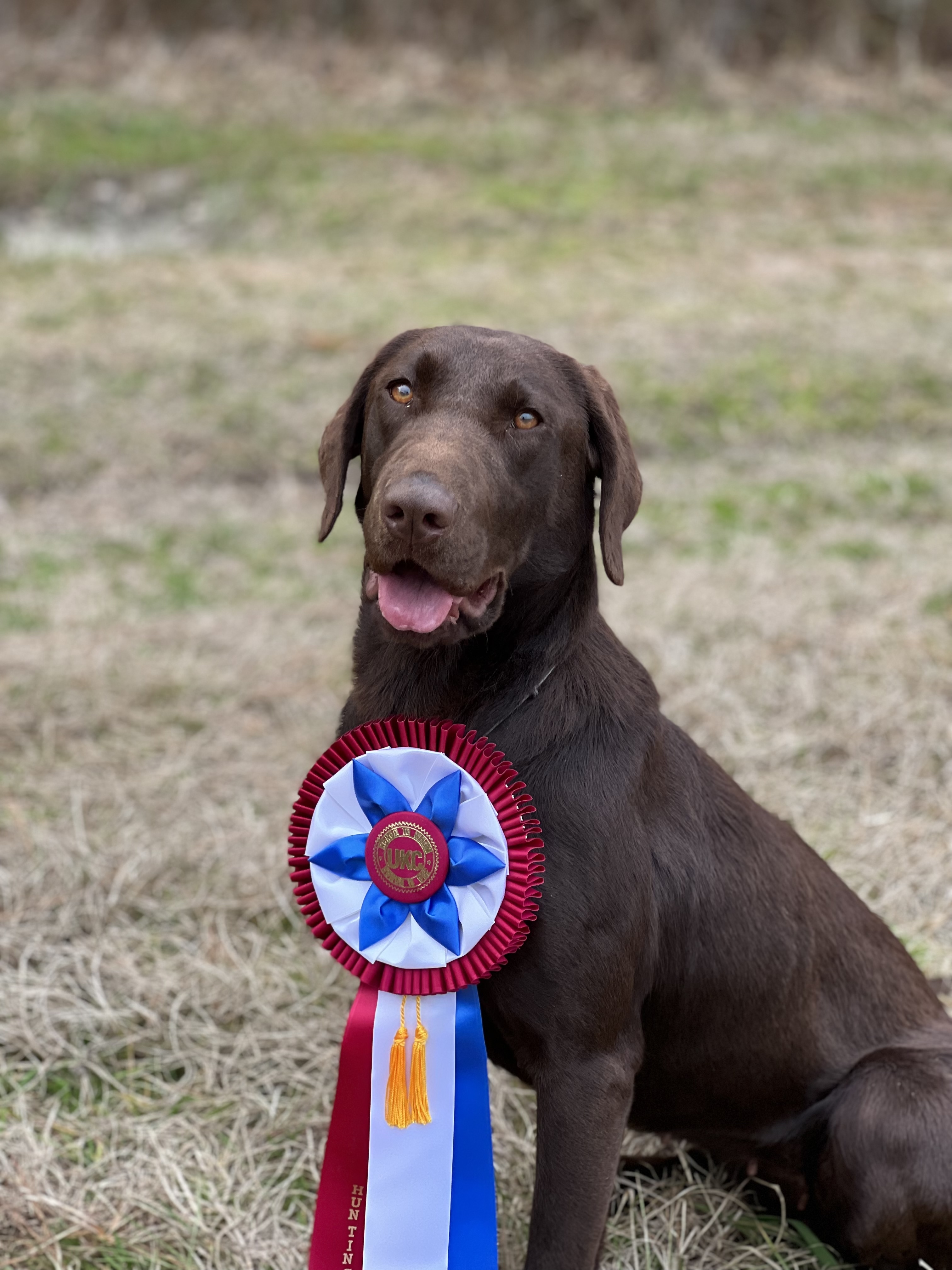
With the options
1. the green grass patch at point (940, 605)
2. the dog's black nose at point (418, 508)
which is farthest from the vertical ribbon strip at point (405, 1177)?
the green grass patch at point (940, 605)

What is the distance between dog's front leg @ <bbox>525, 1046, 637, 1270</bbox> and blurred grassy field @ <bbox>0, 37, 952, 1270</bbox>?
0.51 m

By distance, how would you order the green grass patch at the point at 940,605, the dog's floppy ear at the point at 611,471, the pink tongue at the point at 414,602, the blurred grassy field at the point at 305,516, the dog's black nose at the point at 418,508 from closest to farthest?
the dog's black nose at the point at 418,508 < the pink tongue at the point at 414,602 < the dog's floppy ear at the point at 611,471 < the blurred grassy field at the point at 305,516 < the green grass patch at the point at 940,605

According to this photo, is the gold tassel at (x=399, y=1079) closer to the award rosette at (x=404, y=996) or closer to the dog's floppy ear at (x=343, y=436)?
the award rosette at (x=404, y=996)

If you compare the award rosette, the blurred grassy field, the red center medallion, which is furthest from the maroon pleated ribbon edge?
the blurred grassy field

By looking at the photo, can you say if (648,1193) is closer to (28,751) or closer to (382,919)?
(382,919)

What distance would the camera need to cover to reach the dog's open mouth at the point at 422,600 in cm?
223

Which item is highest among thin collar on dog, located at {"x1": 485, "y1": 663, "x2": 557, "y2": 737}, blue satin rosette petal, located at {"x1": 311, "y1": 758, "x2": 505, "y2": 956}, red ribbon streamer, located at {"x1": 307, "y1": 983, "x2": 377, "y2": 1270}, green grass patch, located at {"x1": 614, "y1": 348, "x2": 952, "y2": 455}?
thin collar on dog, located at {"x1": 485, "y1": 663, "x2": 557, "y2": 737}

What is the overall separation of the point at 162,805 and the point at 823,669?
260cm

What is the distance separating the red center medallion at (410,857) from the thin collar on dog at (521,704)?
0.69ft

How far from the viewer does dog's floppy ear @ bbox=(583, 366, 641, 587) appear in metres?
2.46

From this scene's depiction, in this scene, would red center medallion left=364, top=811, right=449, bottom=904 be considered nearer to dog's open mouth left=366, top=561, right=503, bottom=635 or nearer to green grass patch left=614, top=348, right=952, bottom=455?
dog's open mouth left=366, top=561, right=503, bottom=635

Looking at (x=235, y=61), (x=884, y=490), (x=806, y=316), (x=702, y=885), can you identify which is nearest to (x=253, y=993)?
(x=702, y=885)

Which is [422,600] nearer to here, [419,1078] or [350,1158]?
[419,1078]

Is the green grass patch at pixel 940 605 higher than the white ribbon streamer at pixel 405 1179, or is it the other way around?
the white ribbon streamer at pixel 405 1179
